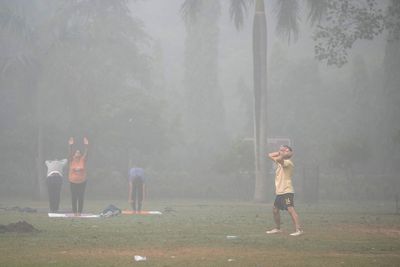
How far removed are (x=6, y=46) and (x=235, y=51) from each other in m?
62.2

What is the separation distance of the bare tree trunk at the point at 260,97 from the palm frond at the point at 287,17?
184 cm

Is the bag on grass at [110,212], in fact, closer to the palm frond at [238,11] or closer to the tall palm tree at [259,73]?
the tall palm tree at [259,73]

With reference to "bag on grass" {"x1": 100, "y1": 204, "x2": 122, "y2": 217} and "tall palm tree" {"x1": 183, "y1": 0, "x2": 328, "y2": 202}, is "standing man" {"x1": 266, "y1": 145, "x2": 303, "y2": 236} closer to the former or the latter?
"bag on grass" {"x1": 100, "y1": 204, "x2": 122, "y2": 217}

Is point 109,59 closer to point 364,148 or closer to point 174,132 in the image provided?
point 174,132

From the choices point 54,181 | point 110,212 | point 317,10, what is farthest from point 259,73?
point 110,212

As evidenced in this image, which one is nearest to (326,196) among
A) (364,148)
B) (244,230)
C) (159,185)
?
(364,148)

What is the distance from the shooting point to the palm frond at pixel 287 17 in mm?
33281

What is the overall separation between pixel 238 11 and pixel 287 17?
8.79 ft

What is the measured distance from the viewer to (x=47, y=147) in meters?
41.3

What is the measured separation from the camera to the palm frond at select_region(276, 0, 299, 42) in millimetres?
33281

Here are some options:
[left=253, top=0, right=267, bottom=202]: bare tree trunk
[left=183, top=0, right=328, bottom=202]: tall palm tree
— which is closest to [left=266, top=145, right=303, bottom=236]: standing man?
[left=183, top=0, right=328, bottom=202]: tall palm tree

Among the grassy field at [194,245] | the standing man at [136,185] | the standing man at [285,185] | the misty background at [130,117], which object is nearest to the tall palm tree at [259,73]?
the misty background at [130,117]

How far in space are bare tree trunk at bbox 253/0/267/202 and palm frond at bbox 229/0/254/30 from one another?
955 millimetres

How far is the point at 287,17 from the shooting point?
33.3 m
